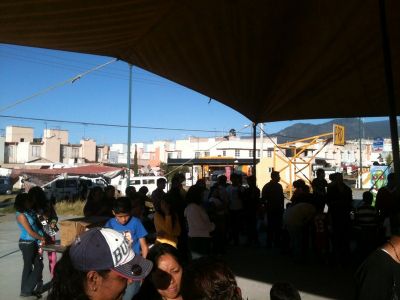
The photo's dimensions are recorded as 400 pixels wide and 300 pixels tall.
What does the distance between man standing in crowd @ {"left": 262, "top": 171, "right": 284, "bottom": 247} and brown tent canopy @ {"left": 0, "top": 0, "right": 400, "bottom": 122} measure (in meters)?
2.19

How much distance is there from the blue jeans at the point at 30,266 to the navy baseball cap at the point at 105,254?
4.71 metres

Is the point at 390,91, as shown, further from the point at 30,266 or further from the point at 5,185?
the point at 5,185

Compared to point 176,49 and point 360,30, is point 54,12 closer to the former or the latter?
point 176,49

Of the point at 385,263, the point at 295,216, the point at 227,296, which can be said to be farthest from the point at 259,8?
the point at 295,216

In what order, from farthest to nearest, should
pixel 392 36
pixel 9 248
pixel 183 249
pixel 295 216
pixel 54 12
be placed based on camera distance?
pixel 9 248 → pixel 295 216 → pixel 183 249 → pixel 392 36 → pixel 54 12

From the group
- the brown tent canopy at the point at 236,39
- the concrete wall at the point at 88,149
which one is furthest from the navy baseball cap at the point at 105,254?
the concrete wall at the point at 88,149

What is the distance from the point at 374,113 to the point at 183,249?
4.75m

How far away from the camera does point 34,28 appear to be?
166 inches

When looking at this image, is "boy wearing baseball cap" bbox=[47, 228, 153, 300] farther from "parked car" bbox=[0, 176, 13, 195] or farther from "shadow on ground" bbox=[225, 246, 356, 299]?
"parked car" bbox=[0, 176, 13, 195]

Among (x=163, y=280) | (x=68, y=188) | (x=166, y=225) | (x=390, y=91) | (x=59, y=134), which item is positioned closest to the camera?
(x=163, y=280)

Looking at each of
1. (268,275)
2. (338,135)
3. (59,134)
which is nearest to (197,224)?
(268,275)

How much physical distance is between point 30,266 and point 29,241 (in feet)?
1.22

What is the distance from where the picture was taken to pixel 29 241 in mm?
5734

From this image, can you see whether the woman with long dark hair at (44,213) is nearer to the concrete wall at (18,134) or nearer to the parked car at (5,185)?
the parked car at (5,185)
